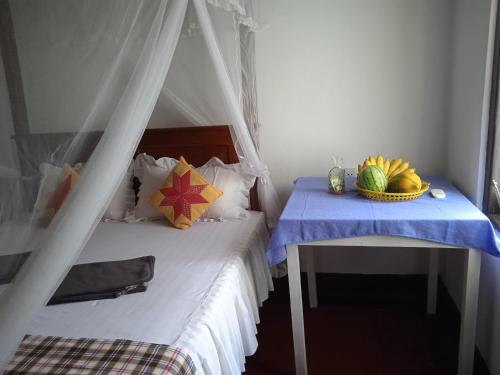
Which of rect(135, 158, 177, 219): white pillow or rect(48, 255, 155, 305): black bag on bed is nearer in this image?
rect(48, 255, 155, 305): black bag on bed

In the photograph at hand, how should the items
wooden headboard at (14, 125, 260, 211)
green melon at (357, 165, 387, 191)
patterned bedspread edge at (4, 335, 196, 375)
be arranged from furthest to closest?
wooden headboard at (14, 125, 260, 211)
green melon at (357, 165, 387, 191)
patterned bedspread edge at (4, 335, 196, 375)

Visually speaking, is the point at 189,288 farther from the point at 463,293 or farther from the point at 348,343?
the point at 463,293

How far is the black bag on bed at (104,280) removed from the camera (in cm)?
156

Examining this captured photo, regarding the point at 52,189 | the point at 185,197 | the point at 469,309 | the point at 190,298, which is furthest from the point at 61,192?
the point at 469,309

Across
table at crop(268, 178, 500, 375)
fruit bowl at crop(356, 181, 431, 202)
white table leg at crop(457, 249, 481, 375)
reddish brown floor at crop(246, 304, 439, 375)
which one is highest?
fruit bowl at crop(356, 181, 431, 202)

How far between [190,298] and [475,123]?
5.20 feet

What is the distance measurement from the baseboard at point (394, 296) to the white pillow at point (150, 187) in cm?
102

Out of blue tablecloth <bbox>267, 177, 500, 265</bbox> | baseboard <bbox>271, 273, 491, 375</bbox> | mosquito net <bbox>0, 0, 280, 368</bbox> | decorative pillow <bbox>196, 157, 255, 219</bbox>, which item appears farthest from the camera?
decorative pillow <bbox>196, 157, 255, 219</bbox>

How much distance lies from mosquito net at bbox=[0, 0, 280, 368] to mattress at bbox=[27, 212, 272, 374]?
0.95ft

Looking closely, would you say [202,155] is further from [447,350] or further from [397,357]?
Result: [447,350]

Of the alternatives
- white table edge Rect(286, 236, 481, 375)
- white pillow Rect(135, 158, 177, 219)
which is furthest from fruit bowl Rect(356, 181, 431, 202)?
white pillow Rect(135, 158, 177, 219)

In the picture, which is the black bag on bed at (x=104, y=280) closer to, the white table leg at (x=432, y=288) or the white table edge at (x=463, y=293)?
the white table edge at (x=463, y=293)

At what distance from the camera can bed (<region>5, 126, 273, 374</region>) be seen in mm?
1350

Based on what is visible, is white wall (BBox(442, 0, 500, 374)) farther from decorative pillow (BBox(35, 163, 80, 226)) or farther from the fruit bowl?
decorative pillow (BBox(35, 163, 80, 226))
